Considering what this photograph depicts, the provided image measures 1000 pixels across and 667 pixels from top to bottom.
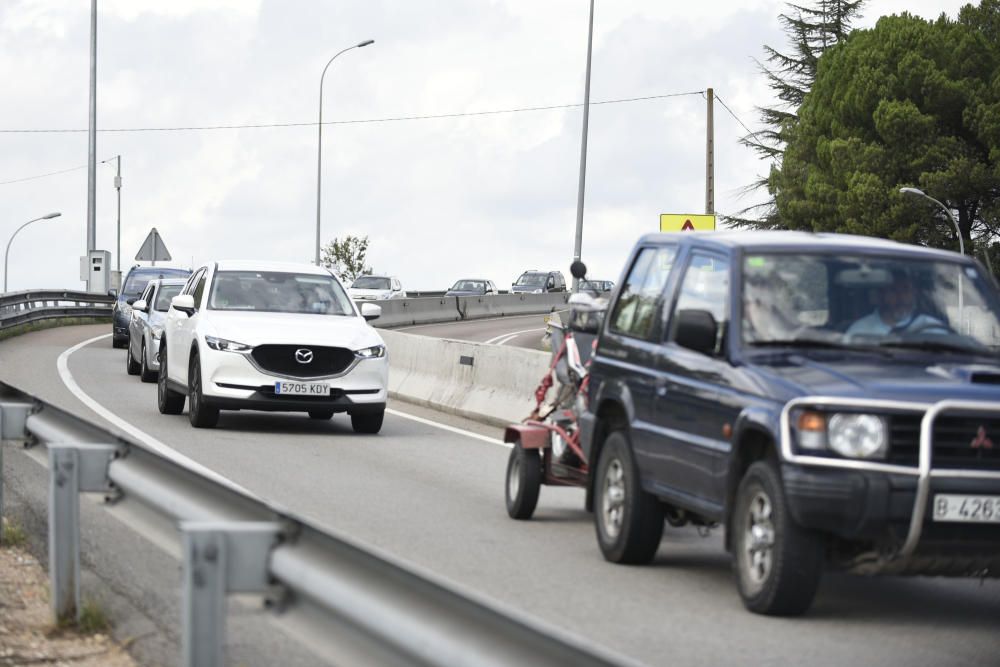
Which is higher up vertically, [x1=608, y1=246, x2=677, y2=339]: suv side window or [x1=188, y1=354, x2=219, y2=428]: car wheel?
[x1=608, y1=246, x2=677, y2=339]: suv side window

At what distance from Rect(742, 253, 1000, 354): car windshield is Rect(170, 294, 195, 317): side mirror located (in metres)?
10.8

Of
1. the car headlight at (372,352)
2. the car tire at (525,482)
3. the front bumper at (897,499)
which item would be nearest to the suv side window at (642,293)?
the car tire at (525,482)

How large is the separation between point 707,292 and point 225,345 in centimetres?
927

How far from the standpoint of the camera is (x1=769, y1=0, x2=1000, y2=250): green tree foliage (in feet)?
213

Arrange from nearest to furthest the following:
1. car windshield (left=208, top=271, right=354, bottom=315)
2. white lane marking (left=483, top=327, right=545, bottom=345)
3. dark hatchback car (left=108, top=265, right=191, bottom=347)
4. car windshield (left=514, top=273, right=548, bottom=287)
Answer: car windshield (left=208, top=271, right=354, bottom=315) → dark hatchback car (left=108, top=265, right=191, bottom=347) → white lane marking (left=483, top=327, right=545, bottom=345) → car windshield (left=514, top=273, right=548, bottom=287)

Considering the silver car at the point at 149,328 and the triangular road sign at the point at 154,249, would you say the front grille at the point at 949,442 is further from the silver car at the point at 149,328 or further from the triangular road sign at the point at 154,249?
the triangular road sign at the point at 154,249

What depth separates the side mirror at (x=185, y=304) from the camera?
1860cm

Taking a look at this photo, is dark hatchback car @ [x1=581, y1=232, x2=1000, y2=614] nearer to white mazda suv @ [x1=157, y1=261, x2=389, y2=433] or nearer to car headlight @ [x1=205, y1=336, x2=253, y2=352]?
white mazda suv @ [x1=157, y1=261, x2=389, y2=433]

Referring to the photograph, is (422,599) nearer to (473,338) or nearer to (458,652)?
(458,652)

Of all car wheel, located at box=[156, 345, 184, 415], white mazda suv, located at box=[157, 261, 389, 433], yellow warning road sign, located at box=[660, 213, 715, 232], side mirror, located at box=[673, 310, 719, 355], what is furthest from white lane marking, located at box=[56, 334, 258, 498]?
yellow warning road sign, located at box=[660, 213, 715, 232]

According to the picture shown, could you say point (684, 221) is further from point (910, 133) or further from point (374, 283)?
point (910, 133)

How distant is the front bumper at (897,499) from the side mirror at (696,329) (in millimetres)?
952

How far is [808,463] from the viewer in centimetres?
739

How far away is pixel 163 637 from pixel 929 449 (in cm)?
317
